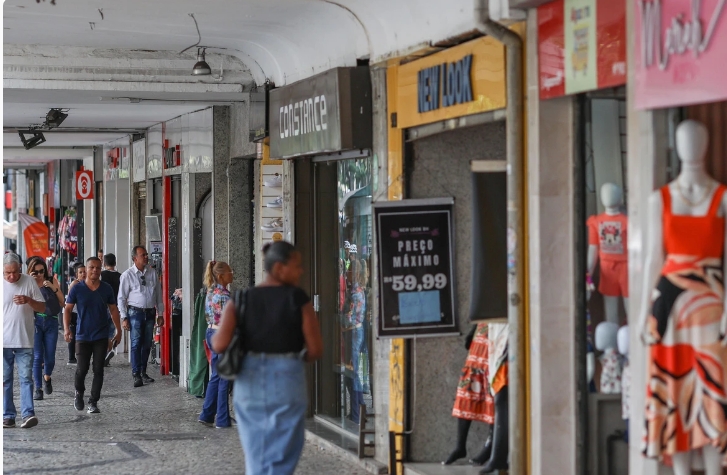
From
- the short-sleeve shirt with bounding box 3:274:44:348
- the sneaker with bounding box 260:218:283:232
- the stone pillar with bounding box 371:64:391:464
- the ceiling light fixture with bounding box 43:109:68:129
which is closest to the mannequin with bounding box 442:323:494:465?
the stone pillar with bounding box 371:64:391:464

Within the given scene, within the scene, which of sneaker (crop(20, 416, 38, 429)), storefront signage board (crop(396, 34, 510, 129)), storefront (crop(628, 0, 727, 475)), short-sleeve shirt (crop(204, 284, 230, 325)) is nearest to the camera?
storefront (crop(628, 0, 727, 475))

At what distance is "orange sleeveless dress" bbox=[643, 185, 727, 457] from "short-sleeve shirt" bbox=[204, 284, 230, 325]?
621cm

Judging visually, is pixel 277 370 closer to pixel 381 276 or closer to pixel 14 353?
pixel 381 276

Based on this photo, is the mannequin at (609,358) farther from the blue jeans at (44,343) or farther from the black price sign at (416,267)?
the blue jeans at (44,343)

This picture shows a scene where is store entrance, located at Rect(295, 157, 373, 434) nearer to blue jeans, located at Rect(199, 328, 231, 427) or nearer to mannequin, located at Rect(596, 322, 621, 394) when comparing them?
blue jeans, located at Rect(199, 328, 231, 427)

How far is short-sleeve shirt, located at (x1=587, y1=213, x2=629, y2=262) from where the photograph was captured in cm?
681

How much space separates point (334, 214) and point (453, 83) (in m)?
3.66

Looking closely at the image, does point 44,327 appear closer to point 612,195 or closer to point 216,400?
point 216,400

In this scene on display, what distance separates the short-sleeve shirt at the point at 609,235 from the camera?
6.81 m

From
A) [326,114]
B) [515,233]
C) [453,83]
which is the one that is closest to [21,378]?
[326,114]

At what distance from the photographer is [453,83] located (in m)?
8.11

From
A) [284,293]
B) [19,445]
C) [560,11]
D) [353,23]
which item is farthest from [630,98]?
[19,445]

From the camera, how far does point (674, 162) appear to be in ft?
19.6

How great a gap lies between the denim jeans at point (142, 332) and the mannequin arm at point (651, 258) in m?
11.0
